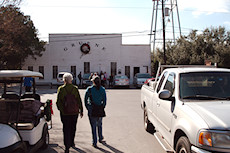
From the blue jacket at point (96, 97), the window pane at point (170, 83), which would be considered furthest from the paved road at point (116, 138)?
the window pane at point (170, 83)

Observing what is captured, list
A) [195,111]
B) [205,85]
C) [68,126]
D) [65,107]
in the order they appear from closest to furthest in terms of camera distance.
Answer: [195,111] → [205,85] → [65,107] → [68,126]

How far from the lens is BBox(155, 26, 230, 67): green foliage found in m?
29.7

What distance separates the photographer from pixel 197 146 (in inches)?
130

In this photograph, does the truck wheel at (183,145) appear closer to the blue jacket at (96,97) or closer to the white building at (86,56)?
the blue jacket at (96,97)

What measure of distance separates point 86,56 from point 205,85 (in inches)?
1183

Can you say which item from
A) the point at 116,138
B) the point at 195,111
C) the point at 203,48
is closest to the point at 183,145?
the point at 195,111

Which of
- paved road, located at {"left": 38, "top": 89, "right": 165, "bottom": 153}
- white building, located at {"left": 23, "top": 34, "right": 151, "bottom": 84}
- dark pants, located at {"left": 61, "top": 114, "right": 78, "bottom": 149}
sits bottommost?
paved road, located at {"left": 38, "top": 89, "right": 165, "bottom": 153}

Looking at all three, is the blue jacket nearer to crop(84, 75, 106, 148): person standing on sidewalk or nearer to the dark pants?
crop(84, 75, 106, 148): person standing on sidewalk

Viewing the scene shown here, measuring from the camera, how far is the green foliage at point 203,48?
97.5 feet

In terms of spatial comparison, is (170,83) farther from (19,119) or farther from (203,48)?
(203,48)

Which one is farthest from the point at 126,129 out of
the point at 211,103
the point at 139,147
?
the point at 211,103

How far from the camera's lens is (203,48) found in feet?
101

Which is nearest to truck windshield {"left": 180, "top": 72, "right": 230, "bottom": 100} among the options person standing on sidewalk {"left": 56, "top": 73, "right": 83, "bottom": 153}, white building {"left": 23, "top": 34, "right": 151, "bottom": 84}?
person standing on sidewalk {"left": 56, "top": 73, "right": 83, "bottom": 153}

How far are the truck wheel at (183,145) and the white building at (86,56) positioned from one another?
30.2 meters
